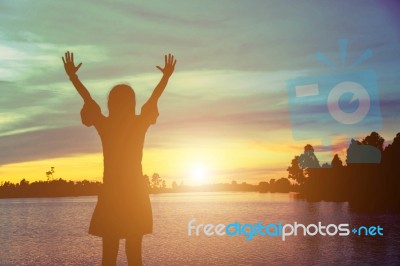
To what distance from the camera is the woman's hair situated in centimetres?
700

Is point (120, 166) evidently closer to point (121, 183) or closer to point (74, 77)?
point (121, 183)

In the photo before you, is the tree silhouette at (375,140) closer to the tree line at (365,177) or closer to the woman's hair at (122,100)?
the tree line at (365,177)

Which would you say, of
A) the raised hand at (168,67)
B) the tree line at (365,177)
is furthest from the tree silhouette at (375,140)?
the raised hand at (168,67)

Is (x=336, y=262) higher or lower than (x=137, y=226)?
lower

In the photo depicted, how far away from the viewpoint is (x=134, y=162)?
702 centimetres

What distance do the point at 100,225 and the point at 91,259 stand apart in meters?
42.6

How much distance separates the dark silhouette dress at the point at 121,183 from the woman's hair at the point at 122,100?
0.09 metres

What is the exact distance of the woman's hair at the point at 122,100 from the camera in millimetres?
7004

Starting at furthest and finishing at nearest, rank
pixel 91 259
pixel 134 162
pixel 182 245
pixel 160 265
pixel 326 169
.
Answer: pixel 326 169, pixel 182 245, pixel 91 259, pixel 160 265, pixel 134 162

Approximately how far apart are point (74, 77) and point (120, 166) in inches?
53.3

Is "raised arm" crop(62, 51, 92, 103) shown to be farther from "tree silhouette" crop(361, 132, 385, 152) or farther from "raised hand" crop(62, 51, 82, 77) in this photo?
"tree silhouette" crop(361, 132, 385, 152)

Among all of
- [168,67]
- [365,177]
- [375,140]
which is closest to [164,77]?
[168,67]

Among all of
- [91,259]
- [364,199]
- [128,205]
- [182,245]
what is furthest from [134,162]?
[364,199]

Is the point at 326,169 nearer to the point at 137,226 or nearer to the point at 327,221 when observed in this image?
the point at 327,221
